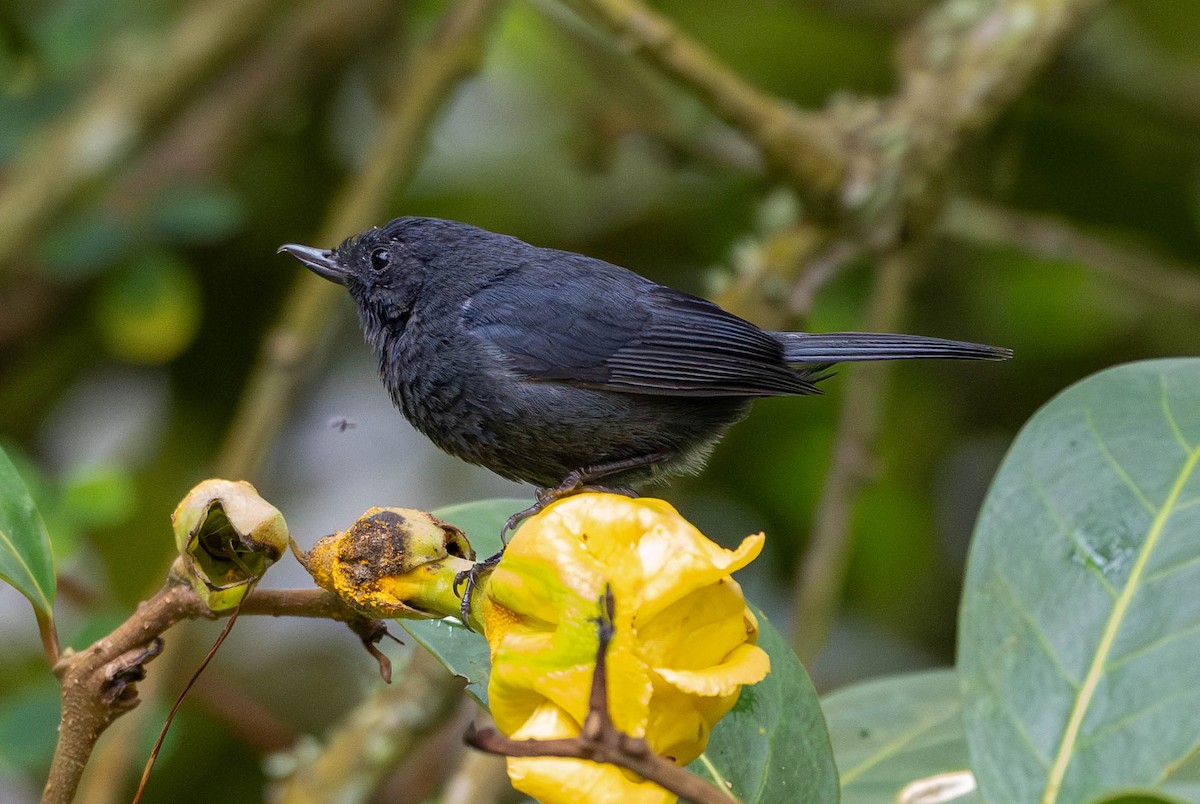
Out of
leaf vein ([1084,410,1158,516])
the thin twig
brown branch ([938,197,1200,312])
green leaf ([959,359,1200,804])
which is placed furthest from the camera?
brown branch ([938,197,1200,312])

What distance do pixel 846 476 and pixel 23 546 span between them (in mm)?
2527

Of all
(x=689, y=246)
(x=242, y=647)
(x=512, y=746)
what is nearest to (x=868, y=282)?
(x=689, y=246)

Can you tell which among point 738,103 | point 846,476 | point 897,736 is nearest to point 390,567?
point 897,736

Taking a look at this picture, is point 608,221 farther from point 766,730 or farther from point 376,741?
point 766,730

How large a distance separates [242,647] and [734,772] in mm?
3154

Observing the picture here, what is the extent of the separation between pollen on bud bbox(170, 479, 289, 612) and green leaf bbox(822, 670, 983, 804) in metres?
1.16

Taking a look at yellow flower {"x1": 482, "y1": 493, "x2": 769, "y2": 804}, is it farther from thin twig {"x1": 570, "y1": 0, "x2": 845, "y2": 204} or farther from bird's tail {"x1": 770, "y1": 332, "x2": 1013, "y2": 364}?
thin twig {"x1": 570, "y1": 0, "x2": 845, "y2": 204}

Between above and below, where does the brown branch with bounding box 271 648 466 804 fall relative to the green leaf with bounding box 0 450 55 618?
below

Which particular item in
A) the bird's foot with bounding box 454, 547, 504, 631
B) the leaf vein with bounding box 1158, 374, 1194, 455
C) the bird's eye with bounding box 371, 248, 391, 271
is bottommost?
the bird's eye with bounding box 371, 248, 391, 271

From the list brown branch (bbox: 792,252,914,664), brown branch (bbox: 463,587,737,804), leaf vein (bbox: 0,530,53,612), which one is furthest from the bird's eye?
brown branch (bbox: 463,587,737,804)

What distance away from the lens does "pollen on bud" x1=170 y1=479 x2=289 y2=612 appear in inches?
53.2

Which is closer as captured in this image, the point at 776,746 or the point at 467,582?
the point at 467,582

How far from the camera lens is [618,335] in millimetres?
3469

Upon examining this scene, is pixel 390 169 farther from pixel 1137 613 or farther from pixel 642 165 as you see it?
pixel 1137 613
